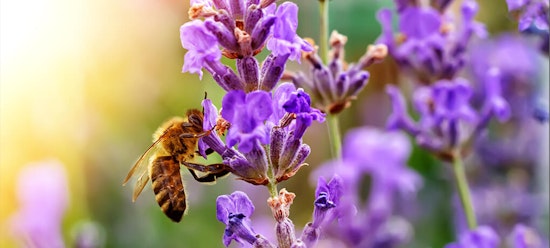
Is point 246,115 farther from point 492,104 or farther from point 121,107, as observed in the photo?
point 121,107

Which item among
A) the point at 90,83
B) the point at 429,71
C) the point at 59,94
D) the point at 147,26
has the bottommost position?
the point at 429,71

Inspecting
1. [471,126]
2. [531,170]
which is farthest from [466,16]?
[531,170]

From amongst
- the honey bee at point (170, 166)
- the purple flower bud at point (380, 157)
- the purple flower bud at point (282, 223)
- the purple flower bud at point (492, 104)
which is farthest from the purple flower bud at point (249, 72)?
the purple flower bud at point (380, 157)

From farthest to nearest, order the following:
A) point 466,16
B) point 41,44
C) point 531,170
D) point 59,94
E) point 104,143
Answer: point 41,44, point 59,94, point 104,143, point 531,170, point 466,16

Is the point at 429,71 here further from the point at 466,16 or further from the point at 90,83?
the point at 90,83

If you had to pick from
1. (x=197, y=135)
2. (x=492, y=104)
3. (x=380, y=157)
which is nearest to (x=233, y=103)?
(x=197, y=135)

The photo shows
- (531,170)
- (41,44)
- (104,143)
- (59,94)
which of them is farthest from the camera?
(41,44)
